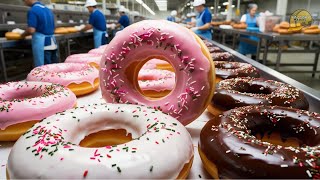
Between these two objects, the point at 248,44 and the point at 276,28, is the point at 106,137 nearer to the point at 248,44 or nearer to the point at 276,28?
the point at 276,28

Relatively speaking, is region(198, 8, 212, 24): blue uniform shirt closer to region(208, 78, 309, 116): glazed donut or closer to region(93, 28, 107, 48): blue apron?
region(93, 28, 107, 48): blue apron

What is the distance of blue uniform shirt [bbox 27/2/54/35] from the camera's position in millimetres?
3801

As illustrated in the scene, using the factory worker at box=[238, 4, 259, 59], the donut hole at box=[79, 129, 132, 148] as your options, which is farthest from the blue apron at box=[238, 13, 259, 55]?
the donut hole at box=[79, 129, 132, 148]

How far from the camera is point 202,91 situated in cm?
120

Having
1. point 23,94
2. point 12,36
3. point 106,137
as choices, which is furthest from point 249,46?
point 106,137

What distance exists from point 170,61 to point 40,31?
341 centimetres

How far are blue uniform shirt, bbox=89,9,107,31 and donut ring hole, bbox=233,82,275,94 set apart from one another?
4.94 metres

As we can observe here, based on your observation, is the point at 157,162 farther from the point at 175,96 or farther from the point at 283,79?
the point at 283,79

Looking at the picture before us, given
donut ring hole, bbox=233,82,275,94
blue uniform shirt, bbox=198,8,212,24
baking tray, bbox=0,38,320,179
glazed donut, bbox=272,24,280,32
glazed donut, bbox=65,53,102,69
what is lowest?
baking tray, bbox=0,38,320,179

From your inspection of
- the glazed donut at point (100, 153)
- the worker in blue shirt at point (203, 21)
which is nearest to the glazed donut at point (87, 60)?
the glazed donut at point (100, 153)

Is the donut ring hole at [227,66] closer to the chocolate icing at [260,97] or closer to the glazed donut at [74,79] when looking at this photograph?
the chocolate icing at [260,97]

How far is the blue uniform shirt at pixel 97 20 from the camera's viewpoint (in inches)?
230

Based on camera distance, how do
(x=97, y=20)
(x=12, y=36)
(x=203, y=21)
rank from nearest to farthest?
1. (x=12, y=36)
2. (x=203, y=21)
3. (x=97, y=20)

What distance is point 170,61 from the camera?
1.29 metres
